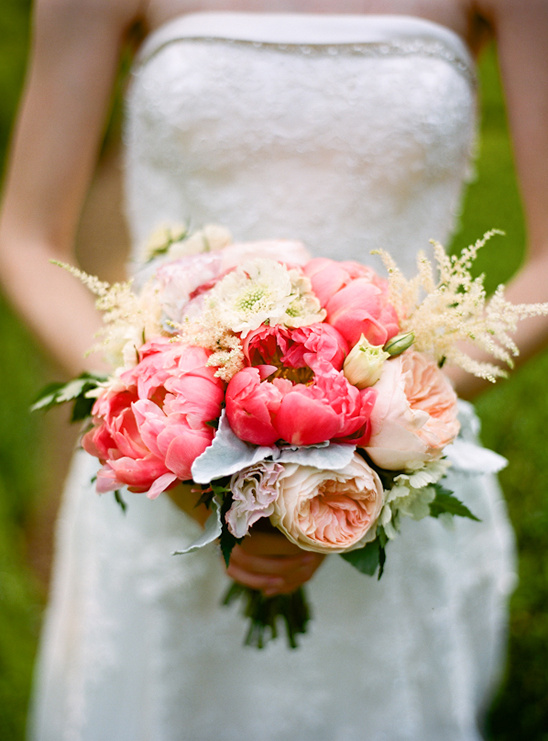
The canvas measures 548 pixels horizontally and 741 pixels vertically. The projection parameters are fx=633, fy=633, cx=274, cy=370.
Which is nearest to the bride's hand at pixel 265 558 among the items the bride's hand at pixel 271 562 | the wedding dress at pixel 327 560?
the bride's hand at pixel 271 562

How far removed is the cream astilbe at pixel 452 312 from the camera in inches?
35.6

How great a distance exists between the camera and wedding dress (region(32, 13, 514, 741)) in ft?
4.76

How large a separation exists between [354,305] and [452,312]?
15cm

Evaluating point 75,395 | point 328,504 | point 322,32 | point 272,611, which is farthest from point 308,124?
point 272,611

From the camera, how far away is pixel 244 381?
817mm

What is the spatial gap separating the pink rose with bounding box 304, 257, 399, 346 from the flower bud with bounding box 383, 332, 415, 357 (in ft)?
0.04

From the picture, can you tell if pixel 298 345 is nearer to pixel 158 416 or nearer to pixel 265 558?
pixel 158 416

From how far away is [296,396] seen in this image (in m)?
0.79

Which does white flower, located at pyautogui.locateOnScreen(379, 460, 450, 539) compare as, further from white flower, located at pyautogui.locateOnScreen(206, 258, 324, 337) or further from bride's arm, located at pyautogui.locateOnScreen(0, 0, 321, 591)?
bride's arm, located at pyautogui.locateOnScreen(0, 0, 321, 591)

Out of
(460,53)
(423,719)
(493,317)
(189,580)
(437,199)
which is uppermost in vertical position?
(460,53)

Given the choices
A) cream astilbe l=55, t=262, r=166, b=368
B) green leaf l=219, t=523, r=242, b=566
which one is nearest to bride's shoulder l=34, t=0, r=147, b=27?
cream astilbe l=55, t=262, r=166, b=368

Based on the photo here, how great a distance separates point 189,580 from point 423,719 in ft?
2.49

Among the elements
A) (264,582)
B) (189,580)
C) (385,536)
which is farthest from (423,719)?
(385,536)

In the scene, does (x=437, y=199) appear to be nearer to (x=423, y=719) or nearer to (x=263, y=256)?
(x=263, y=256)
